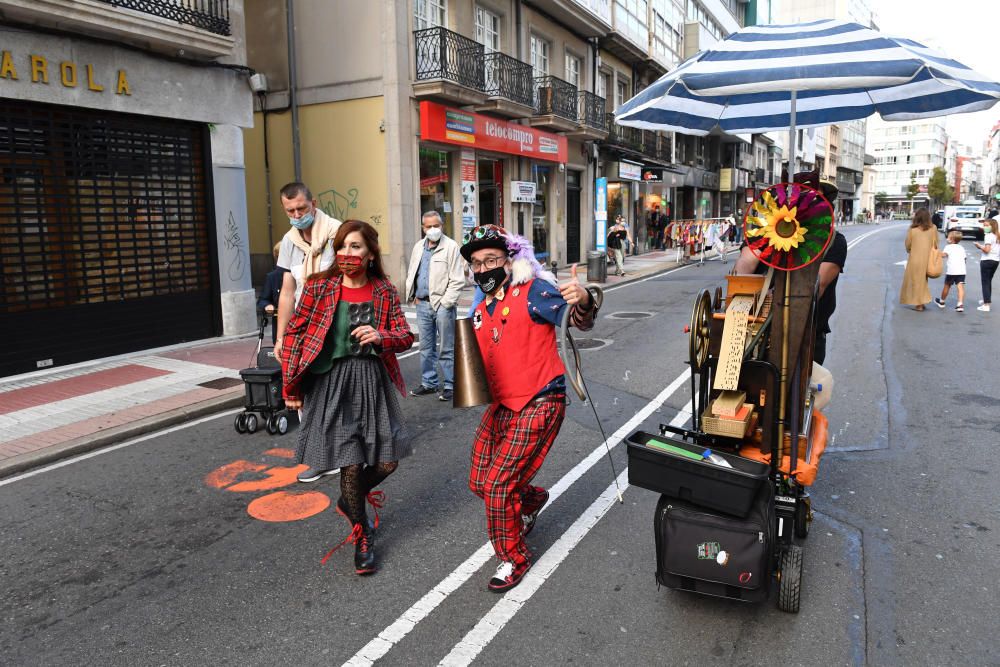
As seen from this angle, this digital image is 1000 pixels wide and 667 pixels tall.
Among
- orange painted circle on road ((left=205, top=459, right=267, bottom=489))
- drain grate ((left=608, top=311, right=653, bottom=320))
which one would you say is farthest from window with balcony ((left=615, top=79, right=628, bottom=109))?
orange painted circle on road ((left=205, top=459, right=267, bottom=489))

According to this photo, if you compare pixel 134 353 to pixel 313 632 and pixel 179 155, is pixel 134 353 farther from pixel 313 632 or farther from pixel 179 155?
pixel 313 632

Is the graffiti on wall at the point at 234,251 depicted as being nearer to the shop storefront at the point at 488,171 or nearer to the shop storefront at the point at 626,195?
the shop storefront at the point at 488,171

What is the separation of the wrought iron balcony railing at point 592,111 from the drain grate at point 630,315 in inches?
439

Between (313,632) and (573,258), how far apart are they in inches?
909

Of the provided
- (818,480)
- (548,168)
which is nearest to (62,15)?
(818,480)

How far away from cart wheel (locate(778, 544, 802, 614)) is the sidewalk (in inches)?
224

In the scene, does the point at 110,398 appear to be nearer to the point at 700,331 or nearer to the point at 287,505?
the point at 287,505

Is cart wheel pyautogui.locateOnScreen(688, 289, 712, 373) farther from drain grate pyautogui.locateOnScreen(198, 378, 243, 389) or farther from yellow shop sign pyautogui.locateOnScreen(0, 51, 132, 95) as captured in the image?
yellow shop sign pyautogui.locateOnScreen(0, 51, 132, 95)

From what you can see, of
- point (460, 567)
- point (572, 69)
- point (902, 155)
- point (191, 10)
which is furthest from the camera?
point (902, 155)

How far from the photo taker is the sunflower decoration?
3303 millimetres

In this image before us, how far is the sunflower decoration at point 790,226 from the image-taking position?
130 inches

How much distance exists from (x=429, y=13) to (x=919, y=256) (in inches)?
469

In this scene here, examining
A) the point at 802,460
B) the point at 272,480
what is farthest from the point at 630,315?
the point at 802,460

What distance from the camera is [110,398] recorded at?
25.3 feet
